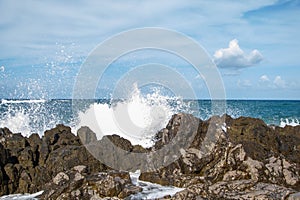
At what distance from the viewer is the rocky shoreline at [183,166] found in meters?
9.07

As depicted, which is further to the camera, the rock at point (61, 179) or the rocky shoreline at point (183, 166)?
the rock at point (61, 179)

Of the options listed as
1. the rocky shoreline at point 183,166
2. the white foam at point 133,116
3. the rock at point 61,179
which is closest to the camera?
the rocky shoreline at point 183,166

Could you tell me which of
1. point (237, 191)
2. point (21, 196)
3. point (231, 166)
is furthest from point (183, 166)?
point (21, 196)

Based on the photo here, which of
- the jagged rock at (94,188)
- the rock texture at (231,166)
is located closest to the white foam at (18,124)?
the rock texture at (231,166)

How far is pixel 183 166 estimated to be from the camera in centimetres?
1145

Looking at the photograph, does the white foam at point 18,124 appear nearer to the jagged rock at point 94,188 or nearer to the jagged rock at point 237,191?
the jagged rock at point 94,188

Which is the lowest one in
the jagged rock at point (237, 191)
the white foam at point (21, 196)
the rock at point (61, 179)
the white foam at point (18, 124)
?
the white foam at point (21, 196)

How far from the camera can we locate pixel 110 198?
29.3 feet

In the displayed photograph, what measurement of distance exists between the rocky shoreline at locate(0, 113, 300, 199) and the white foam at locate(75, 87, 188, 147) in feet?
21.9

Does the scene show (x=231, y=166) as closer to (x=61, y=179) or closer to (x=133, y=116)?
(x=61, y=179)

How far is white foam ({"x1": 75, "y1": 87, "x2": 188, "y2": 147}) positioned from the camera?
22.2 meters

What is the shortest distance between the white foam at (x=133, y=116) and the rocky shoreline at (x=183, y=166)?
6676mm

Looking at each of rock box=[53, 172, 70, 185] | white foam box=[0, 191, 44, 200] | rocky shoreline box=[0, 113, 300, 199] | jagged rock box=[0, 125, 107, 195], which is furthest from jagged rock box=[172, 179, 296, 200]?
white foam box=[0, 191, 44, 200]

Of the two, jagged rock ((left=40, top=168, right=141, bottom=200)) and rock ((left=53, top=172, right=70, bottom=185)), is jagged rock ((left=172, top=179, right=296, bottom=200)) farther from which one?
rock ((left=53, top=172, right=70, bottom=185))
